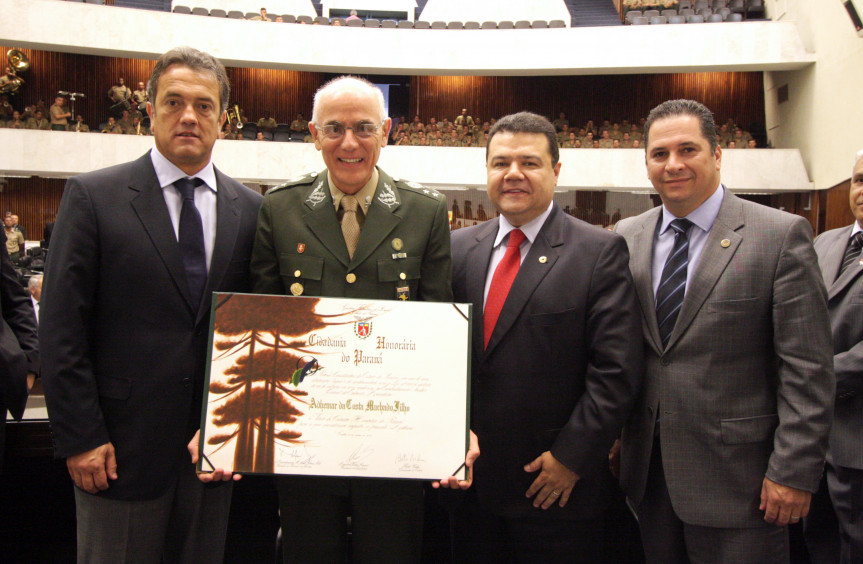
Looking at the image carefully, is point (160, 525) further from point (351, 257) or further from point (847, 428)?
point (847, 428)

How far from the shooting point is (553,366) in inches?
75.4

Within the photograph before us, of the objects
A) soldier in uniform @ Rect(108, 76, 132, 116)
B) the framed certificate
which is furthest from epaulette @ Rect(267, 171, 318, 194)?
soldier in uniform @ Rect(108, 76, 132, 116)

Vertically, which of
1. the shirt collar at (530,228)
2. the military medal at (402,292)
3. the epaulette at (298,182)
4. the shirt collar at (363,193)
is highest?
the epaulette at (298,182)

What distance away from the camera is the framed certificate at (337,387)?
5.37ft

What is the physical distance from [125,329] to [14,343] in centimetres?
70

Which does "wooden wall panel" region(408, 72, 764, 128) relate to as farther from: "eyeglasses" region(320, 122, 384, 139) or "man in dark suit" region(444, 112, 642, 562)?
"eyeglasses" region(320, 122, 384, 139)

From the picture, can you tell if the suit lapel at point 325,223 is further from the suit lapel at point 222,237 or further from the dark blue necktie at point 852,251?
the dark blue necktie at point 852,251

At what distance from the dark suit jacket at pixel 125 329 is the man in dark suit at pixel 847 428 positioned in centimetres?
227

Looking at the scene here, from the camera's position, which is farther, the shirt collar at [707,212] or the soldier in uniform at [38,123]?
the soldier in uniform at [38,123]

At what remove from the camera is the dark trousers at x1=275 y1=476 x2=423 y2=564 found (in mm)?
1790

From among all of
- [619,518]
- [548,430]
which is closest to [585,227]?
[548,430]

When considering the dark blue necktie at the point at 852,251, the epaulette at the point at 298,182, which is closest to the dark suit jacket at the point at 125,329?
the epaulette at the point at 298,182

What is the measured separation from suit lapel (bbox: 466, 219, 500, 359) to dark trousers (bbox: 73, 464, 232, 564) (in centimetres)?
92

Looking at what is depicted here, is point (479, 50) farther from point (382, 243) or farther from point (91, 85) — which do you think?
point (382, 243)
